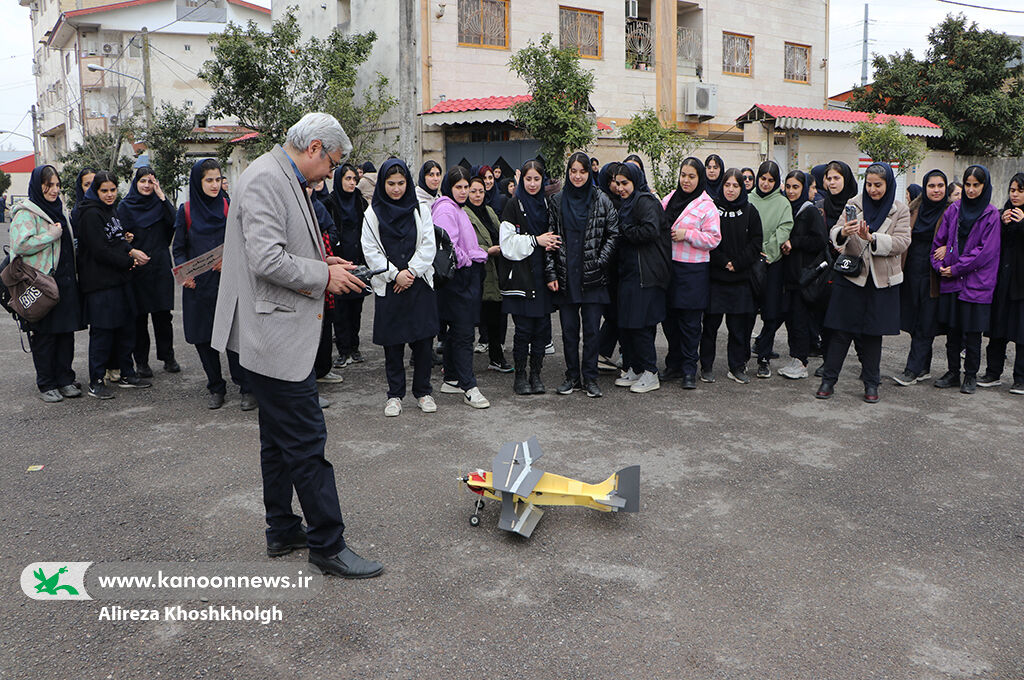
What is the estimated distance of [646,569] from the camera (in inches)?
140

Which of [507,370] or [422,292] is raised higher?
[422,292]

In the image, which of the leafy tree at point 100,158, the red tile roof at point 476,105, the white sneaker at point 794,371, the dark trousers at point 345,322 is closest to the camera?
the white sneaker at point 794,371

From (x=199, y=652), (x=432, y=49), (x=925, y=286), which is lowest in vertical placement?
(x=199, y=652)

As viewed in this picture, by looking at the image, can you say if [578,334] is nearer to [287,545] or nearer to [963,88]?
[287,545]

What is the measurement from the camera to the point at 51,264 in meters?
6.38

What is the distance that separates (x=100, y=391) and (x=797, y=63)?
21317mm

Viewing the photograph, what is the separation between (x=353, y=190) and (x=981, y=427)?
5447mm

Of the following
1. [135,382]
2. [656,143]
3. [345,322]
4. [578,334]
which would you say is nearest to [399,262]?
[578,334]

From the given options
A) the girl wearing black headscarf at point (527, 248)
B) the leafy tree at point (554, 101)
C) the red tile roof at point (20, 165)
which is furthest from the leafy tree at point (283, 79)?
the red tile roof at point (20, 165)

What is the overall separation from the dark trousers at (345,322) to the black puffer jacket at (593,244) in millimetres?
2103

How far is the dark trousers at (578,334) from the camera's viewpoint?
6438mm

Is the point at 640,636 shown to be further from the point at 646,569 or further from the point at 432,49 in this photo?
the point at 432,49

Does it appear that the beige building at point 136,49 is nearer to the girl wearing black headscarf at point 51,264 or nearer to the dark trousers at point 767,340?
the girl wearing black headscarf at point 51,264

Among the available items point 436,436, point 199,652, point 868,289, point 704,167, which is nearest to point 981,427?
point 868,289
